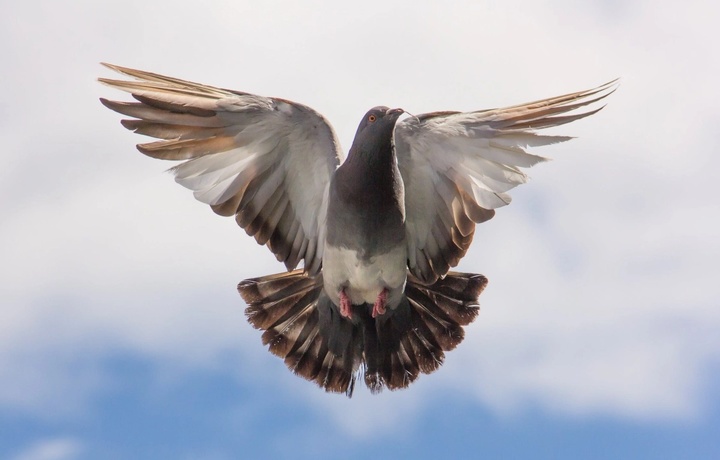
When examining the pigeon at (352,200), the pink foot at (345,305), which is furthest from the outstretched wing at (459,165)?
the pink foot at (345,305)

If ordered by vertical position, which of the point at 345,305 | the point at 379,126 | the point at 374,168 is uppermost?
the point at 379,126

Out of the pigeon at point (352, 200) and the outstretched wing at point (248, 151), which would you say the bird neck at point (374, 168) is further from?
the outstretched wing at point (248, 151)

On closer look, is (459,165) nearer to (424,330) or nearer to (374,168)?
(374,168)

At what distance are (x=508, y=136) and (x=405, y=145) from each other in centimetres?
92

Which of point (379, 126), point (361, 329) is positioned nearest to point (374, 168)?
point (379, 126)

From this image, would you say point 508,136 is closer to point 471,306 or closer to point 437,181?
point 437,181

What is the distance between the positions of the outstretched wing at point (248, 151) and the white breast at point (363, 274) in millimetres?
414

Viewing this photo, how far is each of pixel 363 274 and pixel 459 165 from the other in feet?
4.20

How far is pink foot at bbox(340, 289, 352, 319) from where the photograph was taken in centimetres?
930

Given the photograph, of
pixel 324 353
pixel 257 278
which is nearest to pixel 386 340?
pixel 324 353

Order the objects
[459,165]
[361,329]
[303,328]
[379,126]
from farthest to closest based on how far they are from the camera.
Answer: [303,328] → [361,329] → [459,165] → [379,126]

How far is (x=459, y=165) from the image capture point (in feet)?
29.9

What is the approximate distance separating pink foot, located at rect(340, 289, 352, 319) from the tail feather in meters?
0.27

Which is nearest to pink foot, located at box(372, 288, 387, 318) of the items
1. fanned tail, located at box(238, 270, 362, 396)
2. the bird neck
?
fanned tail, located at box(238, 270, 362, 396)
